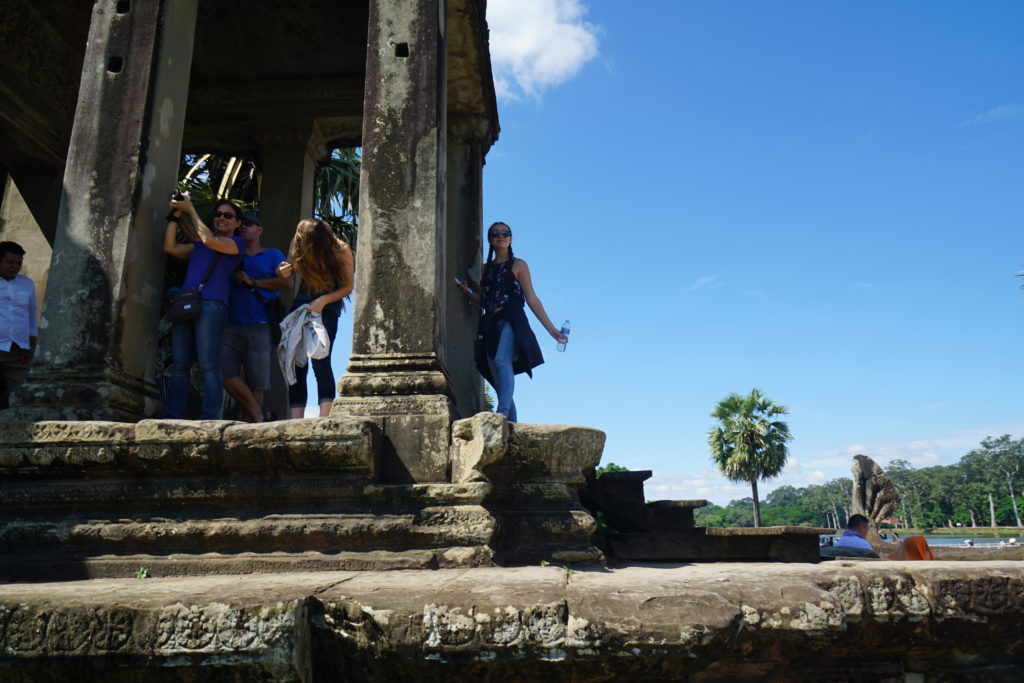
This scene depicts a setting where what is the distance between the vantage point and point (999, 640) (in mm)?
2545

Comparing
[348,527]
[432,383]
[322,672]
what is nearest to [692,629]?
[322,672]

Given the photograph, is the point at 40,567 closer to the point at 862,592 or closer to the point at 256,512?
the point at 256,512

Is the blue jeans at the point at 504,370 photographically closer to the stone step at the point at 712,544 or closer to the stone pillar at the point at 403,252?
the stone pillar at the point at 403,252

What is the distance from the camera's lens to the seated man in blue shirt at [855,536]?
673 cm

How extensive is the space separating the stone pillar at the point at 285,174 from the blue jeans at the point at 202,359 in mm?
3338

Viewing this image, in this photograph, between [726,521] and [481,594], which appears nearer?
[481,594]

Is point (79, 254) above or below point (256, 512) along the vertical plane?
above

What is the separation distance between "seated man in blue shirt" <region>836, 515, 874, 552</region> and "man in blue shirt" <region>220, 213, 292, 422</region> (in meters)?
5.53

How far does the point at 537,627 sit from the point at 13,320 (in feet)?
16.4

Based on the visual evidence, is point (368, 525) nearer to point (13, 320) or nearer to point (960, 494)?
point (13, 320)

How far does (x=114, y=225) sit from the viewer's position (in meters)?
4.20

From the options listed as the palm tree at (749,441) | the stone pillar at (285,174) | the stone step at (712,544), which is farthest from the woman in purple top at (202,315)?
the palm tree at (749,441)

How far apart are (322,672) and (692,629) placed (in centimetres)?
125

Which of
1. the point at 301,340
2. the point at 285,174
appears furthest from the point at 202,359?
the point at 285,174
